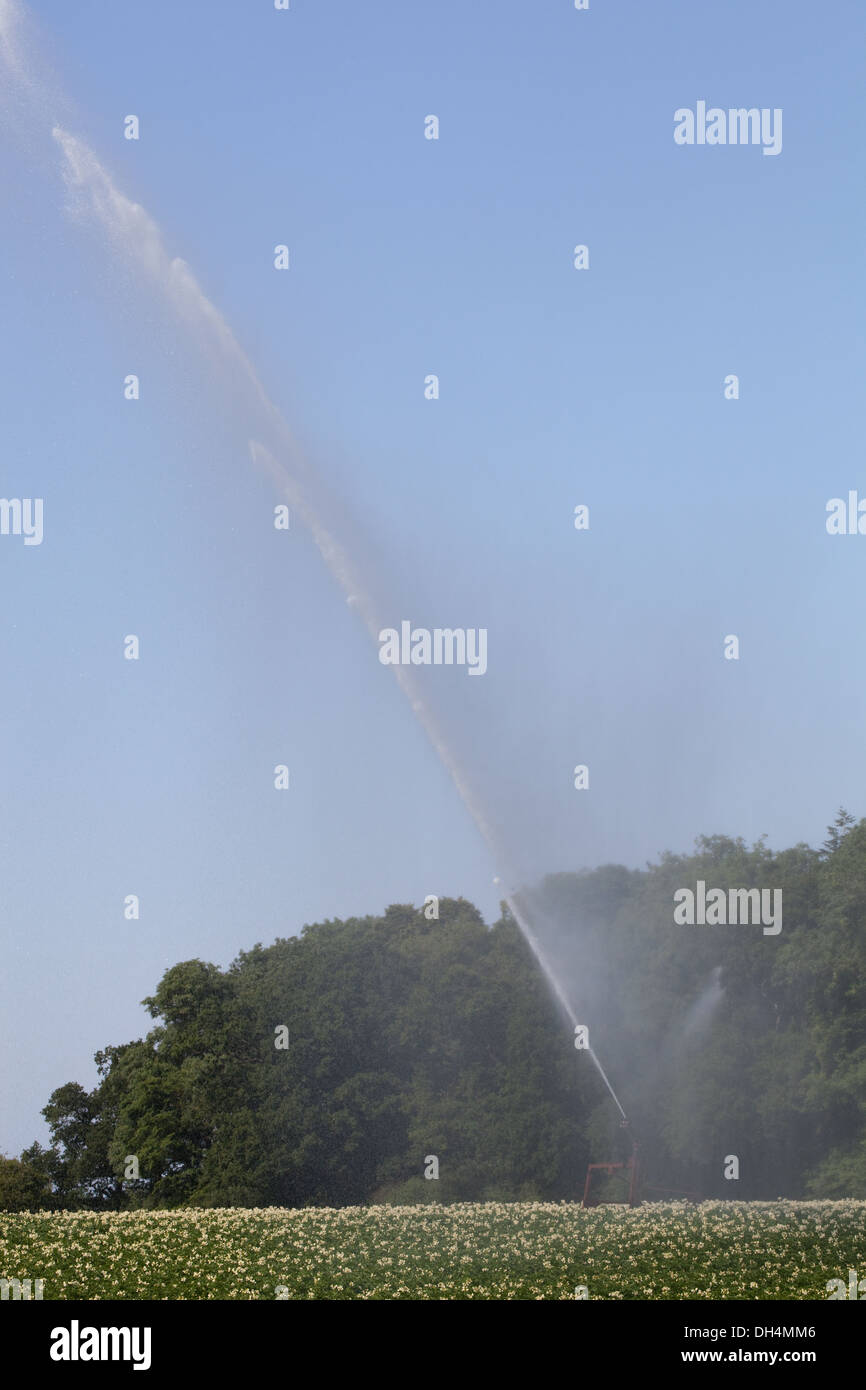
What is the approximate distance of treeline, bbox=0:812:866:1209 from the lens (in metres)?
54.9

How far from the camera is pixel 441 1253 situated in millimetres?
29219

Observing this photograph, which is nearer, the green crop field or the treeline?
the green crop field

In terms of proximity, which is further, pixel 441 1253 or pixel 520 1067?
pixel 520 1067

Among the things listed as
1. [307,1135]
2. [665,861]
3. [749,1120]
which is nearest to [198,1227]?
[307,1135]

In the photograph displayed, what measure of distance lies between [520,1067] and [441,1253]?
3053 cm

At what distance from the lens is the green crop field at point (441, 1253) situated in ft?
83.3

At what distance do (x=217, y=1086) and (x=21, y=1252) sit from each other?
29.6 meters

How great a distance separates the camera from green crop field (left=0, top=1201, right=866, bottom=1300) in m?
25.4

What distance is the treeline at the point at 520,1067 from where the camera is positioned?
180ft

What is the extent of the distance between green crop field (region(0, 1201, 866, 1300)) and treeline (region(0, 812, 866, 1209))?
18336 millimetres

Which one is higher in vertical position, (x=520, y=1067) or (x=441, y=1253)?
(x=520, y=1067)

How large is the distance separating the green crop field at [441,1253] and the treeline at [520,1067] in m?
18.3

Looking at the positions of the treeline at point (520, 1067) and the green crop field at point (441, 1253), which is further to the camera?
the treeline at point (520, 1067)
